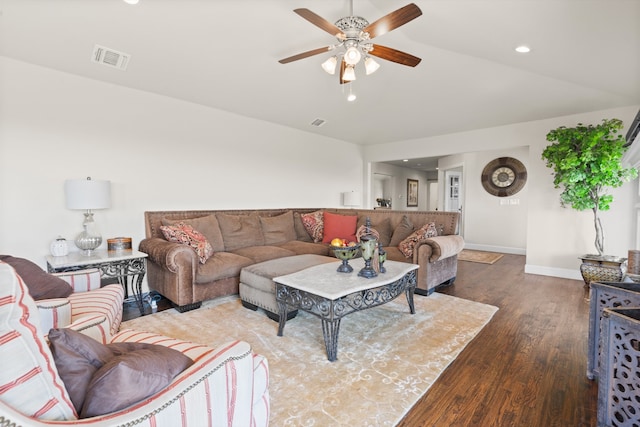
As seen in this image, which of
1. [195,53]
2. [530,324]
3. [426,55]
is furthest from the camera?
[426,55]

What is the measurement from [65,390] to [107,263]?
8.01 ft

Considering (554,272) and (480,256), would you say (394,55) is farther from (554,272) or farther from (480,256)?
(480,256)

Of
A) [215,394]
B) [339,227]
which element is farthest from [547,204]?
[215,394]

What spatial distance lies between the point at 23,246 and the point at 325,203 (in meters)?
4.39

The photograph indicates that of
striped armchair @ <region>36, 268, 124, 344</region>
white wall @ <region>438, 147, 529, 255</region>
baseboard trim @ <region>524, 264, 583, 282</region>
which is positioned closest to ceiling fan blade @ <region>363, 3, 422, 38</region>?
striped armchair @ <region>36, 268, 124, 344</region>

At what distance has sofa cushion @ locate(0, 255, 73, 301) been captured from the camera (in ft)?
5.95

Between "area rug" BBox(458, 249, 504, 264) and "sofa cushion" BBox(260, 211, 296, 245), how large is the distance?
3.39m

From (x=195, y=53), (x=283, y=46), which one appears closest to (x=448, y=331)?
(x=283, y=46)

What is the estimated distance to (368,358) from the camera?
217 centimetres

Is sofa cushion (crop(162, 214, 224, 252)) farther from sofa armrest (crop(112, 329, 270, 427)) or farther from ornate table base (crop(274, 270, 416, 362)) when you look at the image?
sofa armrest (crop(112, 329, 270, 427))

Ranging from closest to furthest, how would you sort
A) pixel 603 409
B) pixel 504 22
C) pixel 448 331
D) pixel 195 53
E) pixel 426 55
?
pixel 603 409 → pixel 504 22 → pixel 448 331 → pixel 195 53 → pixel 426 55

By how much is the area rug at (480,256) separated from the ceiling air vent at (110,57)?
595 centimetres

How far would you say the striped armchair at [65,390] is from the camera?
2.26 feet

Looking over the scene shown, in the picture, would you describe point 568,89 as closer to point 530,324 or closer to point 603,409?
point 530,324
